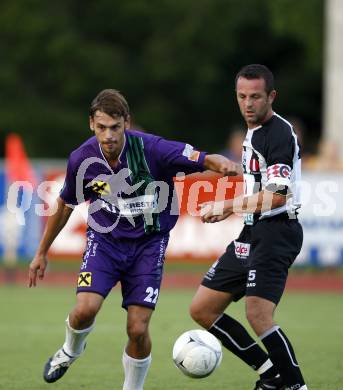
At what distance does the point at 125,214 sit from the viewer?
771 cm

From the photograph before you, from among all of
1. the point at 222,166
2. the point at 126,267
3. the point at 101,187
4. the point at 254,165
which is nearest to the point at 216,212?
the point at 222,166

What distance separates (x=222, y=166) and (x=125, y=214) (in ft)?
2.54

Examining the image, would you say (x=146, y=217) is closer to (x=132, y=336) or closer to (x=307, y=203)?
(x=132, y=336)

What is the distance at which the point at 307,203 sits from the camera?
16078 millimetres

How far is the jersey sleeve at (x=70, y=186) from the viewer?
25.3 ft

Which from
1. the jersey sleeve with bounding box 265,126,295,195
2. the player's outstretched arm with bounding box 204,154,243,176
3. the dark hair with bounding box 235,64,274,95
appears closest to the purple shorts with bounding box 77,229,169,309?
the player's outstretched arm with bounding box 204,154,243,176

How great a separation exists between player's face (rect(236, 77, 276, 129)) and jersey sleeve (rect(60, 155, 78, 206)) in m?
1.23

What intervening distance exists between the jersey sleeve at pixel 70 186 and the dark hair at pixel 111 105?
0.38 m

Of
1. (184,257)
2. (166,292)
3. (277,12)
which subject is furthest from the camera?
(277,12)

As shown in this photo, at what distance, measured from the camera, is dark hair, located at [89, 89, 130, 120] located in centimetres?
748

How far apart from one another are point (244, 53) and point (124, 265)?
26.1 metres

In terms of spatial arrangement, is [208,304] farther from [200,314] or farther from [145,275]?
[145,275]

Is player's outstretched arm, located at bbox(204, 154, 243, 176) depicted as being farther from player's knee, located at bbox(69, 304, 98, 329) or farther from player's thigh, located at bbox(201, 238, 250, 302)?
player's knee, located at bbox(69, 304, 98, 329)

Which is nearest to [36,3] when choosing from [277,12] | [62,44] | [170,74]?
[62,44]
